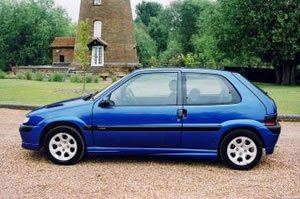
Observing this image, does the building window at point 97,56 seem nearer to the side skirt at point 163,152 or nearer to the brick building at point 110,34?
the brick building at point 110,34

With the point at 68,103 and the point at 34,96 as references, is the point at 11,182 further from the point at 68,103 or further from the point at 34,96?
the point at 34,96

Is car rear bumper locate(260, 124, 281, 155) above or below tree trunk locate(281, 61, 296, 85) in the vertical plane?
below

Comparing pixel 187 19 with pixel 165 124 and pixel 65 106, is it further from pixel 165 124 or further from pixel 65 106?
pixel 165 124

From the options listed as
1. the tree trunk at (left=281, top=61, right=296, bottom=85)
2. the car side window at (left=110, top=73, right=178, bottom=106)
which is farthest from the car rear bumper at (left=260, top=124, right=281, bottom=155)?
the tree trunk at (left=281, top=61, right=296, bottom=85)

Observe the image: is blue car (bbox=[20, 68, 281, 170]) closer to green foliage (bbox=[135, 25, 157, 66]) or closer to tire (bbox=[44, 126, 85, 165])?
tire (bbox=[44, 126, 85, 165])

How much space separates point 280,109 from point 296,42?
20811mm

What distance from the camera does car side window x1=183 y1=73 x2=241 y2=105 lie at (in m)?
8.34

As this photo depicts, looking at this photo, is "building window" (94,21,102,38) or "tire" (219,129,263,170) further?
"building window" (94,21,102,38)

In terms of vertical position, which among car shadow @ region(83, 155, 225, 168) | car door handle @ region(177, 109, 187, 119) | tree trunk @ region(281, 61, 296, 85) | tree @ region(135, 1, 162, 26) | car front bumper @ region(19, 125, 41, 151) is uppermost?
tree @ region(135, 1, 162, 26)

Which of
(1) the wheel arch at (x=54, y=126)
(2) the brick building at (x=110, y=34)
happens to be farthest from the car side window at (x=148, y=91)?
(2) the brick building at (x=110, y=34)

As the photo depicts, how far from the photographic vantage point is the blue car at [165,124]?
8188 mm

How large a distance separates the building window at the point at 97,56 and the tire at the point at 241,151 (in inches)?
1790

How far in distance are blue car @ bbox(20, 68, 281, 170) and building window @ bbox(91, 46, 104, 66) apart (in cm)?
4486

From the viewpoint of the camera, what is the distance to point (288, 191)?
22.7ft
